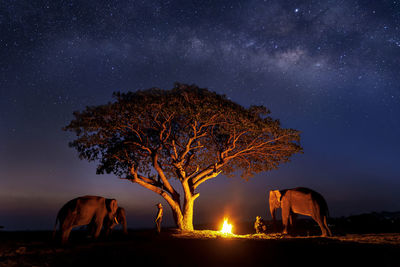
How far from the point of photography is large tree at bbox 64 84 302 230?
17422mm

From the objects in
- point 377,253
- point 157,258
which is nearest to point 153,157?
point 157,258

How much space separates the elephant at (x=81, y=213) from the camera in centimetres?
1221

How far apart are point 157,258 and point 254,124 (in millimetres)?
11488

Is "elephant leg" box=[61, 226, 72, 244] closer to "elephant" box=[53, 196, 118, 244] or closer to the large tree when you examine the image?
"elephant" box=[53, 196, 118, 244]

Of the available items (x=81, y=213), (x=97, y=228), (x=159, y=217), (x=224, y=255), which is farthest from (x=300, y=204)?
(x=81, y=213)

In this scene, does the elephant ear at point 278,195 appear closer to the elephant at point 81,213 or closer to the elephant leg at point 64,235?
the elephant at point 81,213

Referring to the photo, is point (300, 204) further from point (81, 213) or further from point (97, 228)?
point (81, 213)

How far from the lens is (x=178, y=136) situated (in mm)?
19812

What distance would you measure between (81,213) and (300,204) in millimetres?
11270

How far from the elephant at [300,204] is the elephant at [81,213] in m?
9.90

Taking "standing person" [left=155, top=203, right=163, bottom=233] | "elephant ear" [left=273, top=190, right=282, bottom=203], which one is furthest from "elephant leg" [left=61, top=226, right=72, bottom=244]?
"elephant ear" [left=273, top=190, right=282, bottom=203]

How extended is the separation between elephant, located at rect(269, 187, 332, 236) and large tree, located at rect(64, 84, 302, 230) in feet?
14.2

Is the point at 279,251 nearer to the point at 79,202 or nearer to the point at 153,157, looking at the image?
the point at 79,202

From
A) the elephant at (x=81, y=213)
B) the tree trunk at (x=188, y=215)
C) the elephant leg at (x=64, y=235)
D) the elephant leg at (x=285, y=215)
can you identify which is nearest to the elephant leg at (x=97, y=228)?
the elephant at (x=81, y=213)
